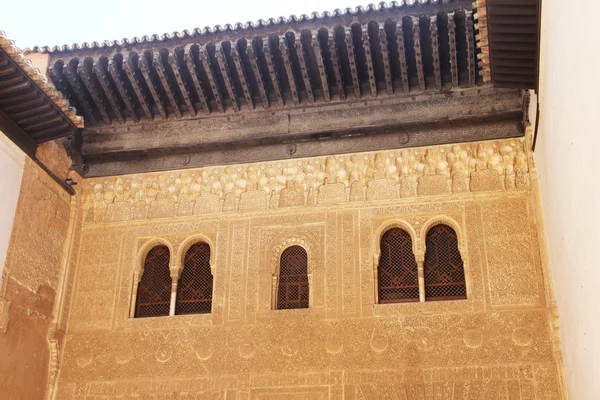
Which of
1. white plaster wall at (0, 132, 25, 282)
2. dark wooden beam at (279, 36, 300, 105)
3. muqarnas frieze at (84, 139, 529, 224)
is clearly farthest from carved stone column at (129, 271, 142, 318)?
dark wooden beam at (279, 36, 300, 105)

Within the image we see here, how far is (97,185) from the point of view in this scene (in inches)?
309

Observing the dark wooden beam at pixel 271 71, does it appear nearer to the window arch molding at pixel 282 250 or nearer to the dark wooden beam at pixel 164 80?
the dark wooden beam at pixel 164 80

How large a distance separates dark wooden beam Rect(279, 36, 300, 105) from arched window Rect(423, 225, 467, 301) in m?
1.87

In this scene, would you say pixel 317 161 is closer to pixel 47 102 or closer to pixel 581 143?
pixel 47 102

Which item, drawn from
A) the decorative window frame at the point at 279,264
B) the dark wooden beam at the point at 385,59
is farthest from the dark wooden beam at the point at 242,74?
the decorative window frame at the point at 279,264

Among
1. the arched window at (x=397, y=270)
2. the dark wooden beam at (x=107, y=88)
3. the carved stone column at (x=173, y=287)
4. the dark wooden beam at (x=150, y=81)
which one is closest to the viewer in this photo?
the arched window at (x=397, y=270)

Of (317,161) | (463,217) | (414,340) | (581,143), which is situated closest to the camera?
(581,143)

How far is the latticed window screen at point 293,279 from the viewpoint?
275 inches

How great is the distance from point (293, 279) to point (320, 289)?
1.12 ft

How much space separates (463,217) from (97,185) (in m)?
3.76

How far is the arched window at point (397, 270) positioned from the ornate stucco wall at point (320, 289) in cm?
14

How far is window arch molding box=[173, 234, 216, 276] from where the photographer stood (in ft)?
23.9

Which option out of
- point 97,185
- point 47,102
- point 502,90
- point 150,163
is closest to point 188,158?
point 150,163

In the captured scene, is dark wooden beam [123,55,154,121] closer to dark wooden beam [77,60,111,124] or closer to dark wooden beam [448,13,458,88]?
dark wooden beam [77,60,111,124]
